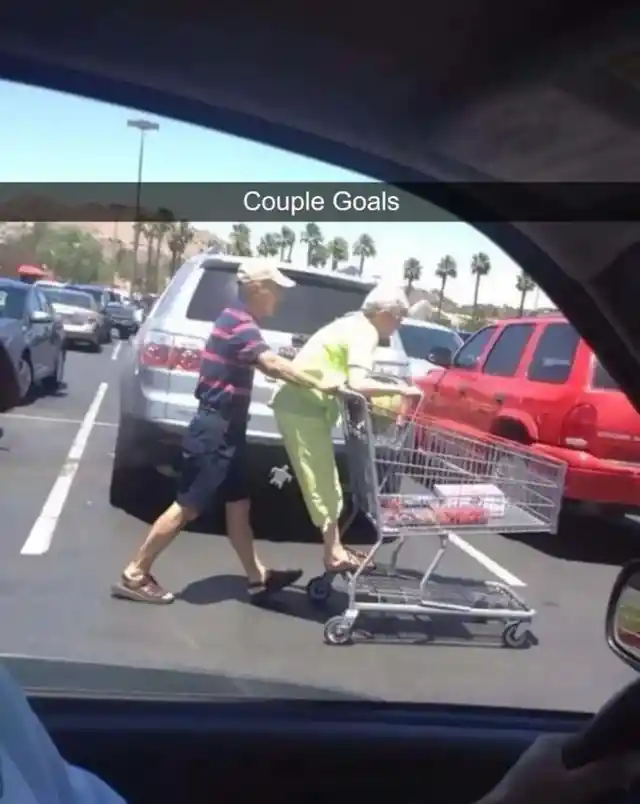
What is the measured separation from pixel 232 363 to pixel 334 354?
1.27ft

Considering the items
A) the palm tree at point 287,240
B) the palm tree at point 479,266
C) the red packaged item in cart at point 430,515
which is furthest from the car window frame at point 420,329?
the palm tree at point 479,266

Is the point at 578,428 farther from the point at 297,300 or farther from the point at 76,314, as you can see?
the point at 76,314

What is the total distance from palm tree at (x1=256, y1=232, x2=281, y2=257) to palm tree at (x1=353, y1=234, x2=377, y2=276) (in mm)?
186

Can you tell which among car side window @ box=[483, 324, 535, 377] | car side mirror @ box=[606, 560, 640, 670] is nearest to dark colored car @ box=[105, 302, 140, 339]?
car side window @ box=[483, 324, 535, 377]

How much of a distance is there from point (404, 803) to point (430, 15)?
1.70 m

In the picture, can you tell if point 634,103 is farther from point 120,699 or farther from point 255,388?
point 255,388

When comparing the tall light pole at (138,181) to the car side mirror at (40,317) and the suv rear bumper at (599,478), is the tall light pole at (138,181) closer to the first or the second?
the car side mirror at (40,317)

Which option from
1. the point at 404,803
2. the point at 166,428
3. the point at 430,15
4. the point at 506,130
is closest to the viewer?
the point at 430,15

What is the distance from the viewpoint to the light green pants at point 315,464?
4.86m

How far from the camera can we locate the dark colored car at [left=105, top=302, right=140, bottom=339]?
425cm

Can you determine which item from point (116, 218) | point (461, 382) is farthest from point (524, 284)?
point (461, 382)

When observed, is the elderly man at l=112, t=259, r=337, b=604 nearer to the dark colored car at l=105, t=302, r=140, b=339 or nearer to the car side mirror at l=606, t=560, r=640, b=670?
the dark colored car at l=105, t=302, r=140, b=339

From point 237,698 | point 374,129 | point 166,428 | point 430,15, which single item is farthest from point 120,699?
point 166,428

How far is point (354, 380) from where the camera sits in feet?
15.7
